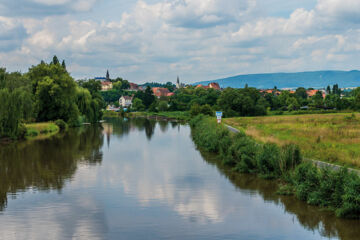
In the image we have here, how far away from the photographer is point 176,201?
61.5 ft

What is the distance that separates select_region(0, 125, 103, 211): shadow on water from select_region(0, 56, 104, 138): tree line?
3359 mm

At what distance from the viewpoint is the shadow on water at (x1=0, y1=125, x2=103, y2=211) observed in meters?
22.4

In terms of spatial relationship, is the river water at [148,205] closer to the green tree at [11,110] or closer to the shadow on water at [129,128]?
the green tree at [11,110]

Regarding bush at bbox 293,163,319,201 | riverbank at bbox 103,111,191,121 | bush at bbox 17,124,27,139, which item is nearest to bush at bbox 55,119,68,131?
A: bush at bbox 17,124,27,139

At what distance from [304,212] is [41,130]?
46.6 m

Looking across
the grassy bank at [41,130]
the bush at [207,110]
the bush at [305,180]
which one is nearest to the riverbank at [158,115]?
the bush at [207,110]

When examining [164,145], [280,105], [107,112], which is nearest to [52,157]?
[164,145]

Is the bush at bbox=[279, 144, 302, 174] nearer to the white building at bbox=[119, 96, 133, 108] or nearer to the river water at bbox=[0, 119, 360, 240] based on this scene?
the river water at bbox=[0, 119, 360, 240]

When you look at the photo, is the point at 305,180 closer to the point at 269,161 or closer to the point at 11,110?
the point at 269,161

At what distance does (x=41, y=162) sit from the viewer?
101 feet

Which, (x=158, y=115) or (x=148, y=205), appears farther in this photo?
(x=158, y=115)

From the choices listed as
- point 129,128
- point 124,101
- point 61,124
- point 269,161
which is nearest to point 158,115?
point 129,128

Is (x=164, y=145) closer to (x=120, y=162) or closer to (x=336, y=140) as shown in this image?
(x=120, y=162)

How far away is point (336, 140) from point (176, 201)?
17.7m
